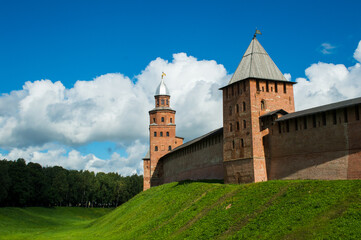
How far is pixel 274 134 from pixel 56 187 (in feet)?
210

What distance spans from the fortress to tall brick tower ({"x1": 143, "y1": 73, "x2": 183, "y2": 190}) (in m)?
23.4

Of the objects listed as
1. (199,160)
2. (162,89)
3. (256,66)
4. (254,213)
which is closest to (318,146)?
(254,213)

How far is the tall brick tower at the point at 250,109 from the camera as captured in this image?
29609 mm

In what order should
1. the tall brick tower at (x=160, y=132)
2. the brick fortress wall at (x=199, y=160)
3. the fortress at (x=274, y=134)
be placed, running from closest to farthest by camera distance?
the fortress at (x=274, y=134) → the brick fortress wall at (x=199, y=160) → the tall brick tower at (x=160, y=132)

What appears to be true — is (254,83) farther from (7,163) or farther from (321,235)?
(7,163)

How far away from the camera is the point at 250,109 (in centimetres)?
3022

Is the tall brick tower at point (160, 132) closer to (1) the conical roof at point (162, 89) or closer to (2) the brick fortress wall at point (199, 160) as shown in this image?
(1) the conical roof at point (162, 89)

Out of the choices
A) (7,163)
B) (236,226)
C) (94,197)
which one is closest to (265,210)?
(236,226)

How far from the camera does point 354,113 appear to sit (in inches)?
939

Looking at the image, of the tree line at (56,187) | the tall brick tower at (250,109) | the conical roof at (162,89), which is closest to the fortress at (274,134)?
the tall brick tower at (250,109)

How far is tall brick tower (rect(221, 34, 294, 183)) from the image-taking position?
29609mm

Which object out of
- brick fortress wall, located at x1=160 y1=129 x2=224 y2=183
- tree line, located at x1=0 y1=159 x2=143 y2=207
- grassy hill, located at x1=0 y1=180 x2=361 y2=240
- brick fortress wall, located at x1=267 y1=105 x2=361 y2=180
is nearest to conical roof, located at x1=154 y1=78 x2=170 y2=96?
brick fortress wall, located at x1=160 y1=129 x2=224 y2=183

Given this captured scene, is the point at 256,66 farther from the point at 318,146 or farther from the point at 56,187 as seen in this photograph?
the point at 56,187

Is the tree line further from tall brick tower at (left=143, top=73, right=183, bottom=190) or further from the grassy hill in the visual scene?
the grassy hill
